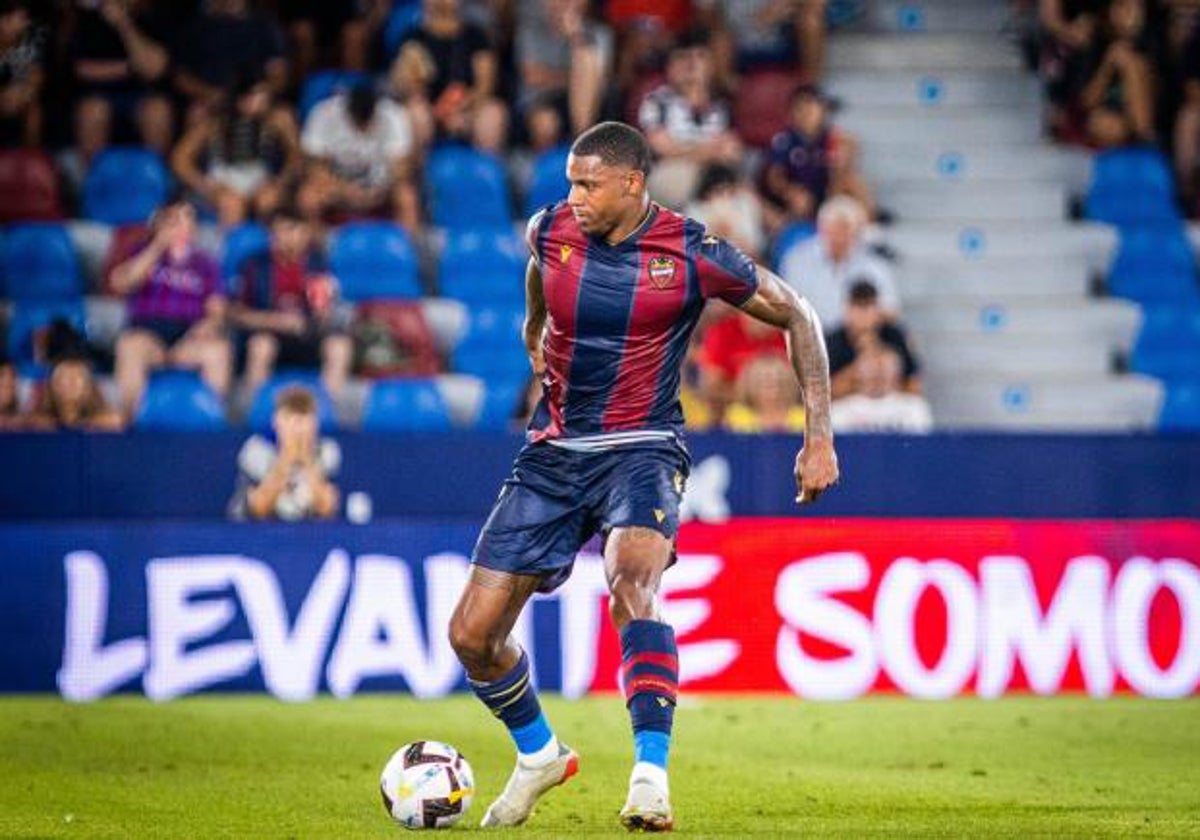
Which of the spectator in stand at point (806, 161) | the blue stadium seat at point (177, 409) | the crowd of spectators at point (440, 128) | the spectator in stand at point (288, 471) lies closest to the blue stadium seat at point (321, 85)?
the crowd of spectators at point (440, 128)

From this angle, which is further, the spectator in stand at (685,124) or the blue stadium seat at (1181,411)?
the spectator in stand at (685,124)

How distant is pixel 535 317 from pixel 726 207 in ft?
24.6

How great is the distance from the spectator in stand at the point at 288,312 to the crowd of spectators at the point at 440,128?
0.05 feet

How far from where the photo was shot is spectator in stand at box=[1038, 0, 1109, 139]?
17938 millimetres

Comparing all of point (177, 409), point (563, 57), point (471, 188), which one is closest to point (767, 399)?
point (471, 188)

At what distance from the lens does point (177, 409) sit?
569 inches

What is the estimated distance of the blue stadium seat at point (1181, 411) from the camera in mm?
16016

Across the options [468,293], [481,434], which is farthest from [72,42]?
[481,434]

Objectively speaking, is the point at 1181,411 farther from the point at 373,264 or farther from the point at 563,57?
the point at 373,264

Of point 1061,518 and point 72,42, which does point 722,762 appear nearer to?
point 1061,518

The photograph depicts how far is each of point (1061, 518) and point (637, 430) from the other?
654cm

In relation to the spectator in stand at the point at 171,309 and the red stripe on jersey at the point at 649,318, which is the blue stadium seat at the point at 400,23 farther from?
the red stripe on jersey at the point at 649,318

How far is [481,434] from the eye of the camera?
44.1 feet

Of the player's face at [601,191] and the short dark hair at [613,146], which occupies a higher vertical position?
the short dark hair at [613,146]
